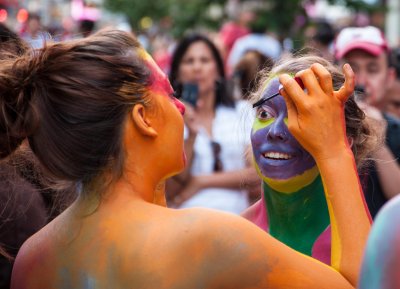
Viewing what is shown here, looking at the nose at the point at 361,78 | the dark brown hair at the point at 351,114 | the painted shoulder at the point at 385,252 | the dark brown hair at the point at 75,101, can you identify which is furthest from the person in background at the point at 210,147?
the painted shoulder at the point at 385,252

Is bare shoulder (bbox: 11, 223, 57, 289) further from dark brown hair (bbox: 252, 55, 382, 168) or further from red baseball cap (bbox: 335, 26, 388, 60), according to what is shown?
red baseball cap (bbox: 335, 26, 388, 60)

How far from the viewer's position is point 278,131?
2277 millimetres

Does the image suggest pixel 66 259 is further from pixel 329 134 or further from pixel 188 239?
pixel 329 134

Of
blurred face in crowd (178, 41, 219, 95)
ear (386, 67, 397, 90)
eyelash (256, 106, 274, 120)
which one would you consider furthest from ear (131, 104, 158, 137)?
ear (386, 67, 397, 90)

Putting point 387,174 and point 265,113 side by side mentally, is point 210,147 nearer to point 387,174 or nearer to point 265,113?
point 387,174

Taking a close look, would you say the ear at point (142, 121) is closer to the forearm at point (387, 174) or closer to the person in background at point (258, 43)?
the forearm at point (387, 174)

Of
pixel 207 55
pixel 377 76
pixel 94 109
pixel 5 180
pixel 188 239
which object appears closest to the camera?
pixel 188 239

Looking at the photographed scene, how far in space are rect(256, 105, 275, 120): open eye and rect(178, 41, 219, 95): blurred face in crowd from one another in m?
2.35

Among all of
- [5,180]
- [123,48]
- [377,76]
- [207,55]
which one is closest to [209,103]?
[207,55]

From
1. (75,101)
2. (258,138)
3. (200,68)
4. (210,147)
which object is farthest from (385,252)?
(200,68)

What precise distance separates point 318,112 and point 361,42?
2.72m

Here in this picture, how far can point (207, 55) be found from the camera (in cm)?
502

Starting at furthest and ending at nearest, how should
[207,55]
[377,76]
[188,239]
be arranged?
[207,55]
[377,76]
[188,239]

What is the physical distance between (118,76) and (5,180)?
2.23 feet
